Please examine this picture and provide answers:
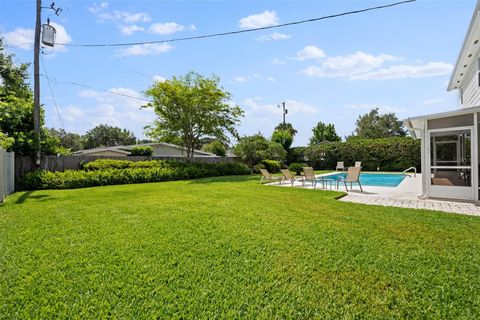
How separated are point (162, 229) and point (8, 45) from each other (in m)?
16.5

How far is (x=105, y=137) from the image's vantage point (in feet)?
184

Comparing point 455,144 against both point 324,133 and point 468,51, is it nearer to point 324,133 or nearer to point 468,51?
point 468,51

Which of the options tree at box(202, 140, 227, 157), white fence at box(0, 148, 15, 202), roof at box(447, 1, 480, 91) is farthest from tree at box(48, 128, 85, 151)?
roof at box(447, 1, 480, 91)

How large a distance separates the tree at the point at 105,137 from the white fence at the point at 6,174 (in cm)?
4880

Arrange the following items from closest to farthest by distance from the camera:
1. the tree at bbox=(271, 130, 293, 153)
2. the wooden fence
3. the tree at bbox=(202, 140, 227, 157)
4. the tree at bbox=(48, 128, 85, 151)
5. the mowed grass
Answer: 1. the mowed grass
2. the wooden fence
3. the tree at bbox=(271, 130, 293, 153)
4. the tree at bbox=(202, 140, 227, 157)
5. the tree at bbox=(48, 128, 85, 151)

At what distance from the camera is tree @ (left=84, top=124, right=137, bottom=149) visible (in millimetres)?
56066

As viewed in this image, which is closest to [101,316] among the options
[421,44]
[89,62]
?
[421,44]

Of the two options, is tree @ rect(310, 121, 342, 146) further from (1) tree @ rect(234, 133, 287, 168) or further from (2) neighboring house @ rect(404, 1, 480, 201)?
(2) neighboring house @ rect(404, 1, 480, 201)

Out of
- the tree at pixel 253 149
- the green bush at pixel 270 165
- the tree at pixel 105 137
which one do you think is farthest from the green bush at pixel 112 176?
the tree at pixel 105 137

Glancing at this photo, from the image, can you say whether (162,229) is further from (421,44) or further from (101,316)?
(421,44)

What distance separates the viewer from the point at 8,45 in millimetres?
14586

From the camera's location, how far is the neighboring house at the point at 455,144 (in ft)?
25.5

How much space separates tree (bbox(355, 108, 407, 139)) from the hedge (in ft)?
74.8

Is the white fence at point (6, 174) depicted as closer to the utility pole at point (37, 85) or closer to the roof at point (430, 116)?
the utility pole at point (37, 85)
